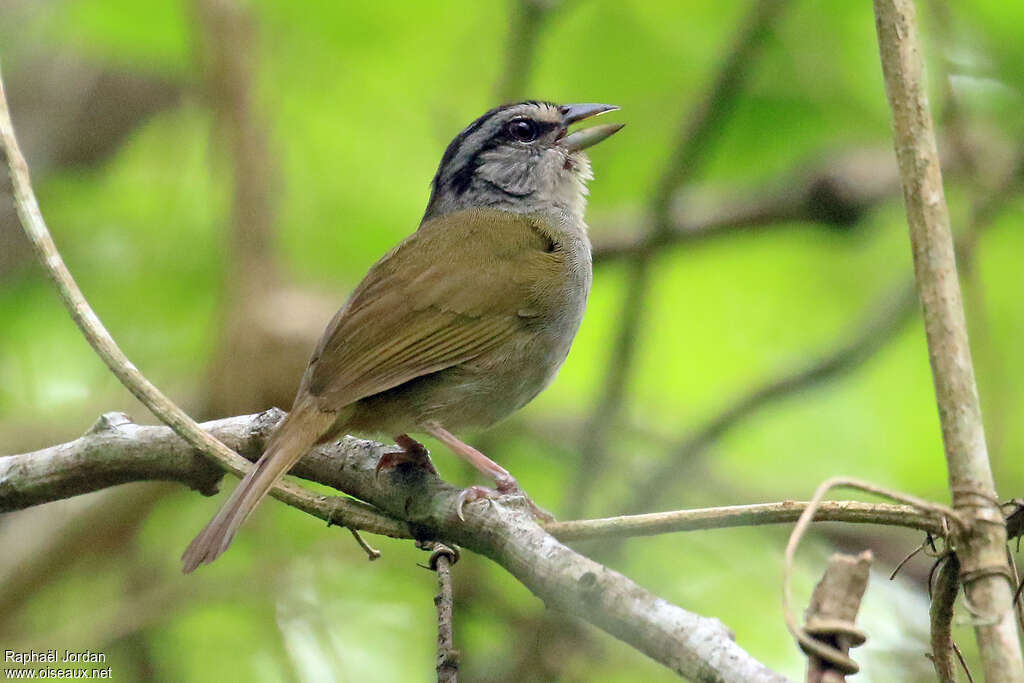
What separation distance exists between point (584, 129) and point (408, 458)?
222 cm

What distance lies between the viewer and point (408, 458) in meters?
3.35

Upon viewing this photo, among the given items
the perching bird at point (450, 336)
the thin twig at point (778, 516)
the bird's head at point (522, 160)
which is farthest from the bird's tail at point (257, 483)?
the bird's head at point (522, 160)

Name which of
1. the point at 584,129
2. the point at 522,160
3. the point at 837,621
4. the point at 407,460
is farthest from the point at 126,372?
the point at 584,129

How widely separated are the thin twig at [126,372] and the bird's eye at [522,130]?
2.43 meters

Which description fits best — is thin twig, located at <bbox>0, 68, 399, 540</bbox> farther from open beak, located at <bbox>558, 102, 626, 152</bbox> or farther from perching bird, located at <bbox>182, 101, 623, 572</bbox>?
open beak, located at <bbox>558, 102, 626, 152</bbox>

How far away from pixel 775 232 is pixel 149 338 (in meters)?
3.17

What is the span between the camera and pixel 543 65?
5.98 metres

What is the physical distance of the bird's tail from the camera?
9.50 feet

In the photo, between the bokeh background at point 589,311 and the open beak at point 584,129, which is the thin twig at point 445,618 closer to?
the bokeh background at point 589,311

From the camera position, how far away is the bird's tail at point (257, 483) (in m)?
2.89

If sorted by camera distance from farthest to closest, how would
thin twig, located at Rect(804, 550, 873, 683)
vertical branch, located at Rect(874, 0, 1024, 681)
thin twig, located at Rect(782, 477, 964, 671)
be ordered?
thin twig, located at Rect(782, 477, 964, 671)
vertical branch, located at Rect(874, 0, 1024, 681)
thin twig, located at Rect(804, 550, 873, 683)

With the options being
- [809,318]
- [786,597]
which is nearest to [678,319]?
[809,318]

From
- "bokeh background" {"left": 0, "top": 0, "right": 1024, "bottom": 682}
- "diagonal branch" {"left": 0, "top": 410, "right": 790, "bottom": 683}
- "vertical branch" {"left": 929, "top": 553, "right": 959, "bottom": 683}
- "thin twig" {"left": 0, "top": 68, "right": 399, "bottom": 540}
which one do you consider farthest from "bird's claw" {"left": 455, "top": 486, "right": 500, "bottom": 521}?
"bokeh background" {"left": 0, "top": 0, "right": 1024, "bottom": 682}

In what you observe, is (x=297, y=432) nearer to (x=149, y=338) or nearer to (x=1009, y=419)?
(x=149, y=338)
